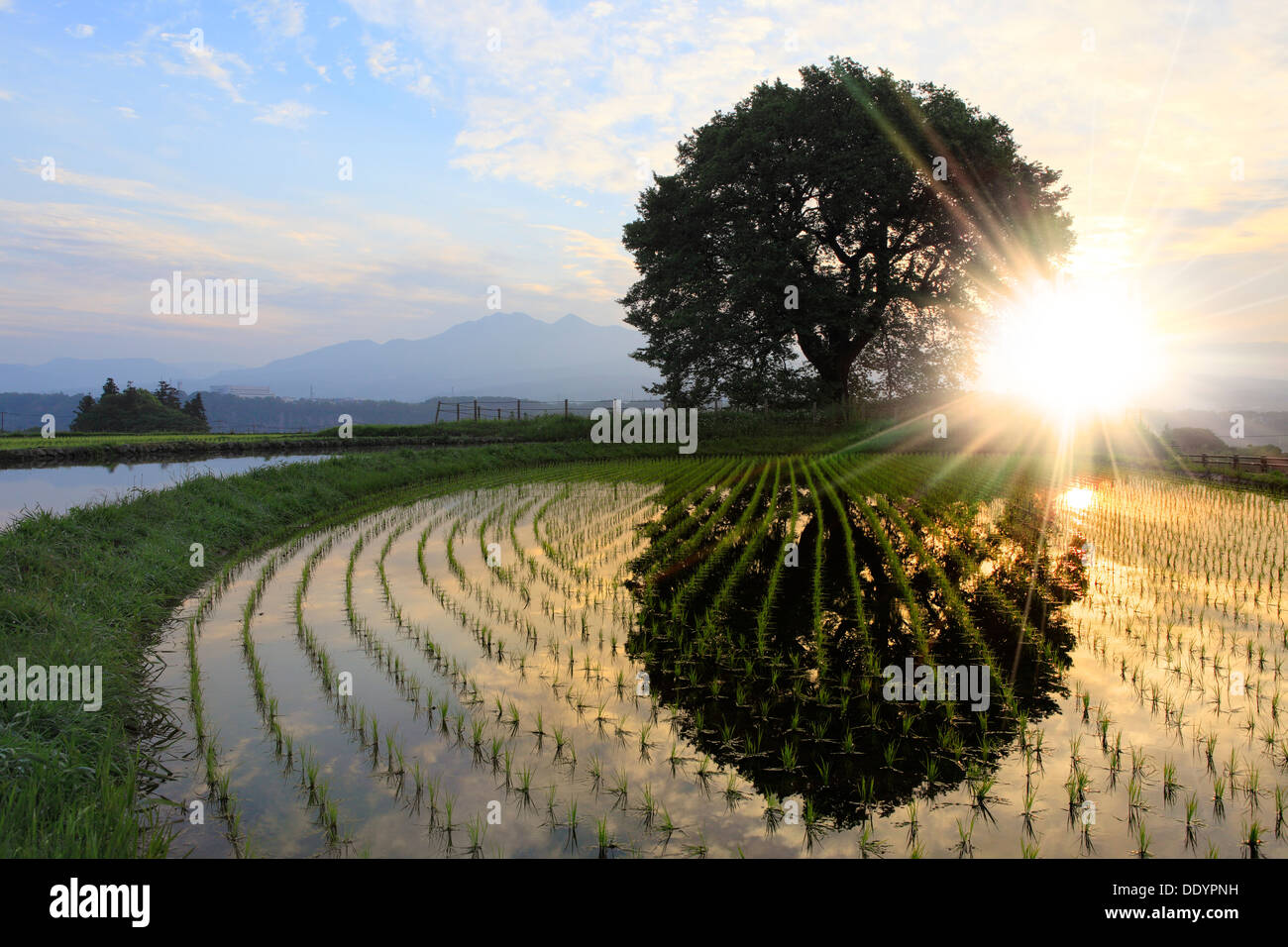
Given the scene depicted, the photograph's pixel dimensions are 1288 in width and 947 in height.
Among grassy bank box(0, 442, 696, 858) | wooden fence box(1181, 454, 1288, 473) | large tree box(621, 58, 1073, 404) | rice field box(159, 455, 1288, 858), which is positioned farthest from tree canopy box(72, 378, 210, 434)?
wooden fence box(1181, 454, 1288, 473)

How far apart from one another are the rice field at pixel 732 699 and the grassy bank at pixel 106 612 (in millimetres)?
373

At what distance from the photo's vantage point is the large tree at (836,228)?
27656mm

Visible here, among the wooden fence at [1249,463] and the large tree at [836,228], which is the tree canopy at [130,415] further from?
the wooden fence at [1249,463]

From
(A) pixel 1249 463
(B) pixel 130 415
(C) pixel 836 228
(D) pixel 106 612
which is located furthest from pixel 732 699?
(B) pixel 130 415

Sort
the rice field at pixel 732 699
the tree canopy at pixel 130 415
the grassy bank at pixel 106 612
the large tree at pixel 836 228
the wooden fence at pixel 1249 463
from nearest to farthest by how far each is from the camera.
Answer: the grassy bank at pixel 106 612 < the rice field at pixel 732 699 < the wooden fence at pixel 1249 463 < the large tree at pixel 836 228 < the tree canopy at pixel 130 415

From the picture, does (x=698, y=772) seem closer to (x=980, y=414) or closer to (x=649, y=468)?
(x=649, y=468)

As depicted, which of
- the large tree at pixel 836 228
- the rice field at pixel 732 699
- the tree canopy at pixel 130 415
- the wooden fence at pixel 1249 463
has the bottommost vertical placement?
the rice field at pixel 732 699

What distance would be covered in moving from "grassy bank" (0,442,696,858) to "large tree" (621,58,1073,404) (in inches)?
683

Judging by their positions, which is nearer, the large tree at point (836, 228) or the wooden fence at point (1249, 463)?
the wooden fence at point (1249, 463)

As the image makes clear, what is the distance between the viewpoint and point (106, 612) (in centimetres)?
729

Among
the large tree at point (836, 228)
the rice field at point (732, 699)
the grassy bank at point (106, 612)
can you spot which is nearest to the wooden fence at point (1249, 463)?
the large tree at point (836, 228)

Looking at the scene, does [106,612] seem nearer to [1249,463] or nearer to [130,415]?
[1249,463]
